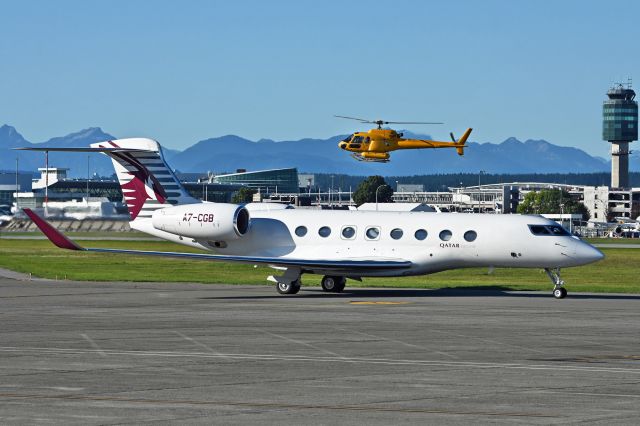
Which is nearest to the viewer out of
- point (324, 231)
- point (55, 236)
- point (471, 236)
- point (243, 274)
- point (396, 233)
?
point (55, 236)

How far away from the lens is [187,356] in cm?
2152

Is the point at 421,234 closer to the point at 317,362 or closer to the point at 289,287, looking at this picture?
the point at 289,287

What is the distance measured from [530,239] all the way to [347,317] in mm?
10804

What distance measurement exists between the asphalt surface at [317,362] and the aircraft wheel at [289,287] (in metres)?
3.78

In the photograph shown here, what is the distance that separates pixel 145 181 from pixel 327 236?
7.42 metres

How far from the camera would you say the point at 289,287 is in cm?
4025

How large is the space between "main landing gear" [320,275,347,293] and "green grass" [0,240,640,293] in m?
4.19

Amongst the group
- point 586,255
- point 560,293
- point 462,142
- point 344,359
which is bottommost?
point 344,359

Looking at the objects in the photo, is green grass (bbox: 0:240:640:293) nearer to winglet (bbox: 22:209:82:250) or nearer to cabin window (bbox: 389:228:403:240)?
cabin window (bbox: 389:228:403:240)

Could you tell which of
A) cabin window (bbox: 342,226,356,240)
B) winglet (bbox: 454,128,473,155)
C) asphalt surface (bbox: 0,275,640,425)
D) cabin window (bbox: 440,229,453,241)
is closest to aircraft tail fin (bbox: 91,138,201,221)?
cabin window (bbox: 342,226,356,240)

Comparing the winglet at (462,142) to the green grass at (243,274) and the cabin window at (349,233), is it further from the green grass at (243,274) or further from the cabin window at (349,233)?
the cabin window at (349,233)

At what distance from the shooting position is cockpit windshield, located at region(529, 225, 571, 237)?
39.2 m

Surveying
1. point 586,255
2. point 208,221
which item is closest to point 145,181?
point 208,221

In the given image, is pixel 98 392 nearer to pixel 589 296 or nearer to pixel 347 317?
pixel 347 317
